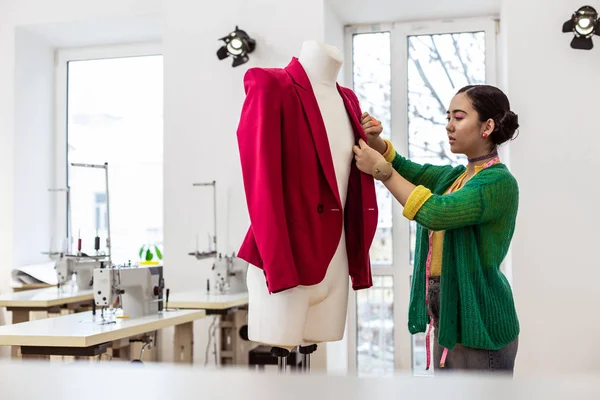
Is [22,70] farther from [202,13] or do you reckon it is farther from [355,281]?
[355,281]

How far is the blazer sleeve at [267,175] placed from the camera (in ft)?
6.38

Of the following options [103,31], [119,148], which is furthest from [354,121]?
[119,148]

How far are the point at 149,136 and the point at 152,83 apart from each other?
45 centimetres

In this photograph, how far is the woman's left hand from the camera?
6.91 ft

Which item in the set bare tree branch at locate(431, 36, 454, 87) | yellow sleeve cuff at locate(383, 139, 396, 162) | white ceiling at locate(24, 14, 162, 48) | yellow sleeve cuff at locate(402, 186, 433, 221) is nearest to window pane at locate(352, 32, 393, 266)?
bare tree branch at locate(431, 36, 454, 87)

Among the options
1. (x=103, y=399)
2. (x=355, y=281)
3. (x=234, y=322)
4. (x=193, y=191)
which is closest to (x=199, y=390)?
(x=103, y=399)

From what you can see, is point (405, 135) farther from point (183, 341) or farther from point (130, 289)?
point (130, 289)

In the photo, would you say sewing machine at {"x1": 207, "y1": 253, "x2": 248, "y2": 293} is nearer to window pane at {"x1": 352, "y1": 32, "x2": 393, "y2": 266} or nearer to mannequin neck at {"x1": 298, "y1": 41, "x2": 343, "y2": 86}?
window pane at {"x1": 352, "y1": 32, "x2": 393, "y2": 266}

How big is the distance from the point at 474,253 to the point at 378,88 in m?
3.28

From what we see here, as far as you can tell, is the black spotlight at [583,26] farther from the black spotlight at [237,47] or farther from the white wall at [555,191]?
the black spotlight at [237,47]

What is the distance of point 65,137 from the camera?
5895 mm

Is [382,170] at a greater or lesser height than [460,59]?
lesser

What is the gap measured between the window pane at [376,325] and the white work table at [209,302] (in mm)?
1235

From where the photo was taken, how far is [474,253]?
201 centimetres
